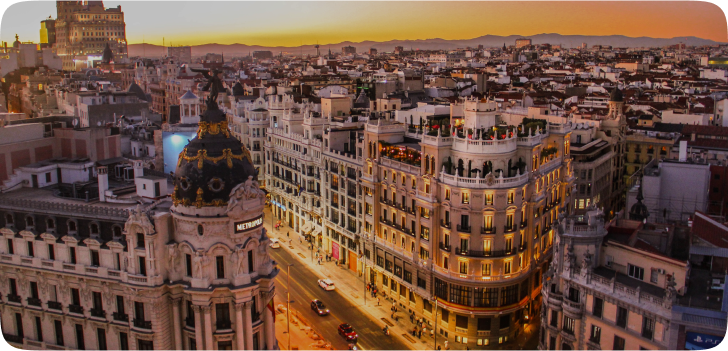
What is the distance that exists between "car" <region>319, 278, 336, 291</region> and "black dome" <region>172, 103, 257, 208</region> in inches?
1630

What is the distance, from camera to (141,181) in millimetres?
73250

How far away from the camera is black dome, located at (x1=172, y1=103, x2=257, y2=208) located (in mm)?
61219

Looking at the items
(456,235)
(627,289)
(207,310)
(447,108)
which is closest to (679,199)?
(456,235)

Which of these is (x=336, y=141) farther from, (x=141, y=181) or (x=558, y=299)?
(x=558, y=299)

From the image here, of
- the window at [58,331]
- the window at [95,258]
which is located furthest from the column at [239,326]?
the window at [58,331]

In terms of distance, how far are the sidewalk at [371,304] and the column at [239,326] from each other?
28540 millimetres

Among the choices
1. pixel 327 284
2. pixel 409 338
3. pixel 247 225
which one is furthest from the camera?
pixel 327 284

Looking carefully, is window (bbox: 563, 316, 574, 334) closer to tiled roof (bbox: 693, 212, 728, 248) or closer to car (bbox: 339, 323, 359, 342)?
tiled roof (bbox: 693, 212, 728, 248)

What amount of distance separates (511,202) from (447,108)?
1942 inches

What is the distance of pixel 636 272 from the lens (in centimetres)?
6000

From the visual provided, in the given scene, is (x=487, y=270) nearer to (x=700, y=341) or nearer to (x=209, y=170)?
(x=700, y=341)

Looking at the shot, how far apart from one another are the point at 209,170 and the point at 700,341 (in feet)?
149

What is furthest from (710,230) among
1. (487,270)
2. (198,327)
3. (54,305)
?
(54,305)

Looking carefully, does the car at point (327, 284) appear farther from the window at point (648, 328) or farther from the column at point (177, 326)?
the window at point (648, 328)
